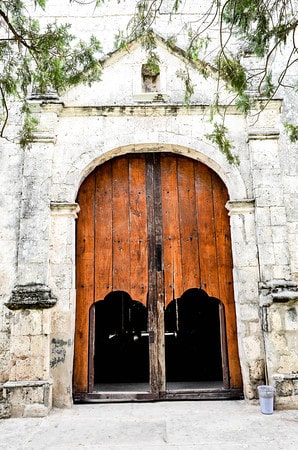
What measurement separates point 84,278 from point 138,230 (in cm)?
87

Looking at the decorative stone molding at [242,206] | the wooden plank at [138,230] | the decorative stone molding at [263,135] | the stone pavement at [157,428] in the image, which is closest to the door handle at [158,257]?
the wooden plank at [138,230]

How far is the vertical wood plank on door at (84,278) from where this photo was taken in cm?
462

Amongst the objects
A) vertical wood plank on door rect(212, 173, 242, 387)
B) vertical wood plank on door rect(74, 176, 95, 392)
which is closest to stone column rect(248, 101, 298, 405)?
vertical wood plank on door rect(212, 173, 242, 387)

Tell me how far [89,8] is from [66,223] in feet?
10.5

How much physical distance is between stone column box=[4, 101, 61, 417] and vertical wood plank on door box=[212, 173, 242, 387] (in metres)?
1.99

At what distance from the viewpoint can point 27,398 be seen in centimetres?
405

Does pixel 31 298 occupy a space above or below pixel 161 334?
above

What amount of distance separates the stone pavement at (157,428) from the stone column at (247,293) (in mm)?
359

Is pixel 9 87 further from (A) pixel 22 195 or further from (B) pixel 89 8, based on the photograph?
(B) pixel 89 8

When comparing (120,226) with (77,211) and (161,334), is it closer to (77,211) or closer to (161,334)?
(77,211)

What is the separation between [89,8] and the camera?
575cm

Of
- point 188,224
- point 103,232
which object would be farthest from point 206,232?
point 103,232

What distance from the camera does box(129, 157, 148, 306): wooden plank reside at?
484 cm

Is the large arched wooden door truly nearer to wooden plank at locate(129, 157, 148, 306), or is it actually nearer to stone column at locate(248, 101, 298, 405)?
wooden plank at locate(129, 157, 148, 306)
